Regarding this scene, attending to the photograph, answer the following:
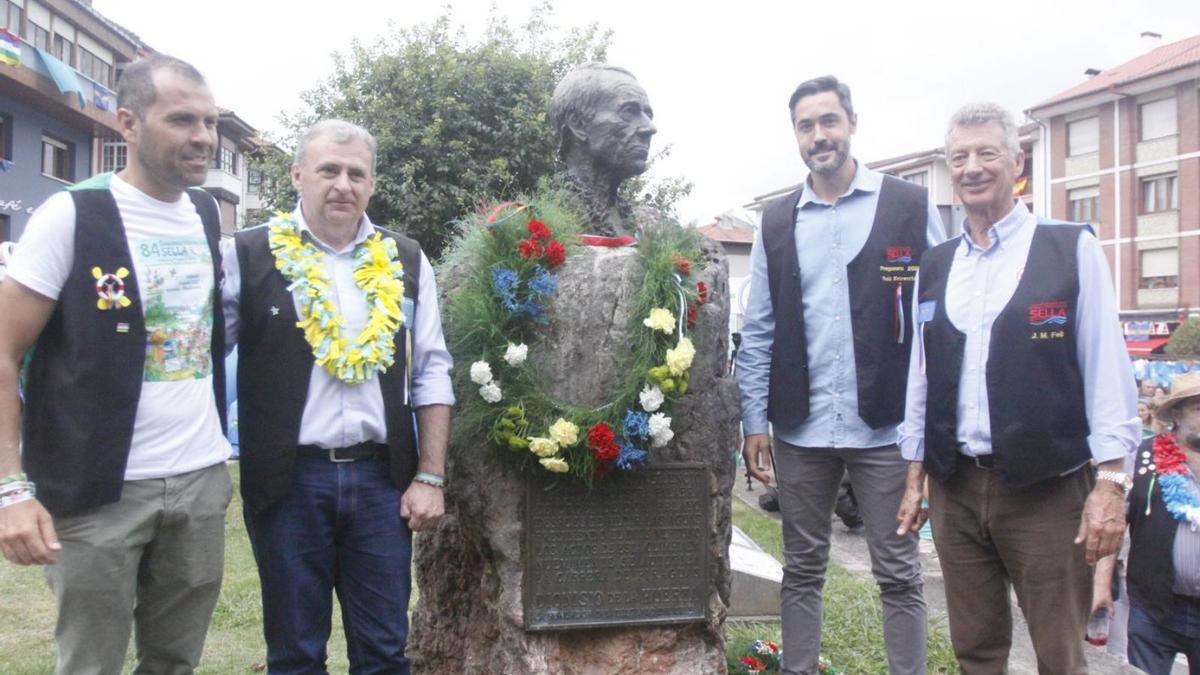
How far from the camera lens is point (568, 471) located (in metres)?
3.21

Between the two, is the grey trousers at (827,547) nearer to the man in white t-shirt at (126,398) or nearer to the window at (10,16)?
the man in white t-shirt at (126,398)

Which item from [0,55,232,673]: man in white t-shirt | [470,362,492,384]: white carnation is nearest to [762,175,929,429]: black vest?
[470,362,492,384]: white carnation

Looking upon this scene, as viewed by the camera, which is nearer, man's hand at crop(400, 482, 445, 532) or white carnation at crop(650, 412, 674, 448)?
man's hand at crop(400, 482, 445, 532)

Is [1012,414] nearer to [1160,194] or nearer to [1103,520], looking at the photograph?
[1103,520]

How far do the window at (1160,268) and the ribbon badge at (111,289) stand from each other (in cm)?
3463

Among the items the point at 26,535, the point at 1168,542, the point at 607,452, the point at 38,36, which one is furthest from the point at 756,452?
the point at 38,36

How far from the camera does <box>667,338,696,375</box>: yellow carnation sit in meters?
3.17

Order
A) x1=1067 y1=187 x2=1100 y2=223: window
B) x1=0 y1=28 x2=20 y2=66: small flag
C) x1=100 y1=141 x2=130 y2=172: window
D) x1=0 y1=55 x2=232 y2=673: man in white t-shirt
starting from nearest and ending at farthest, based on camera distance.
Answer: x1=0 y1=55 x2=232 y2=673: man in white t-shirt < x1=0 y1=28 x2=20 y2=66: small flag < x1=100 y1=141 x2=130 y2=172: window < x1=1067 y1=187 x2=1100 y2=223: window

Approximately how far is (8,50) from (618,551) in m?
19.6

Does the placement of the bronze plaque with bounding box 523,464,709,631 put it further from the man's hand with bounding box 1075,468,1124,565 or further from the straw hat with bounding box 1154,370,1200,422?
the straw hat with bounding box 1154,370,1200,422

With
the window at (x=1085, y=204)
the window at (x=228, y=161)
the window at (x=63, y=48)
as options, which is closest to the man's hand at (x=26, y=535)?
the window at (x=63, y=48)

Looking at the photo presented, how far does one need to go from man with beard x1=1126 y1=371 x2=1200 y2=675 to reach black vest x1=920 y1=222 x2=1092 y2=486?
4.35 ft

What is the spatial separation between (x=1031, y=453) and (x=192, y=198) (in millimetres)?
2615

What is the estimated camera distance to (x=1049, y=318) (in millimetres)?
2844
